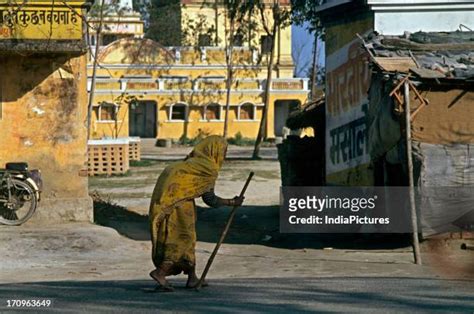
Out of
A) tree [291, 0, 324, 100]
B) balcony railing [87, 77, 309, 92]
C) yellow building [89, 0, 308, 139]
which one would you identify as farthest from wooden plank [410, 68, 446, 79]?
balcony railing [87, 77, 309, 92]

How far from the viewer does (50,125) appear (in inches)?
712

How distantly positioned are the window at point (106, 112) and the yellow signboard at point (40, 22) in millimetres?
39927

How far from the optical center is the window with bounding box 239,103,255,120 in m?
59.7

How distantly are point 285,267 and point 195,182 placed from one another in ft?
12.7

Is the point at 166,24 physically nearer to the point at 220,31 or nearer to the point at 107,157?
the point at 220,31

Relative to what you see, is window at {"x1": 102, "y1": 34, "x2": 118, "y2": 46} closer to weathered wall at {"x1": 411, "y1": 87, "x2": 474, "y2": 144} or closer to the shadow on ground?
the shadow on ground

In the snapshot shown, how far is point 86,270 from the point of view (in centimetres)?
1451

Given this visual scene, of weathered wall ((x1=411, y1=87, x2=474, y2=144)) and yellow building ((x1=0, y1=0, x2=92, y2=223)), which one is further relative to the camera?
yellow building ((x1=0, y1=0, x2=92, y2=223))

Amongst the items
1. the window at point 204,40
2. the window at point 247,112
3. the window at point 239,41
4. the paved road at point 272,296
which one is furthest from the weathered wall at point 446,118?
the window at point 204,40

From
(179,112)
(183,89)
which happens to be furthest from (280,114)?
(183,89)

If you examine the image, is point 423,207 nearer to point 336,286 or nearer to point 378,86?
point 378,86

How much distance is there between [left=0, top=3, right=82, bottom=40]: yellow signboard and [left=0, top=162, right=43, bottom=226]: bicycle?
7.07 ft

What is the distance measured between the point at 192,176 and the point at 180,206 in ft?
1.09

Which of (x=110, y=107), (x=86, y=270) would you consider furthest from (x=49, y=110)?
(x=110, y=107)
